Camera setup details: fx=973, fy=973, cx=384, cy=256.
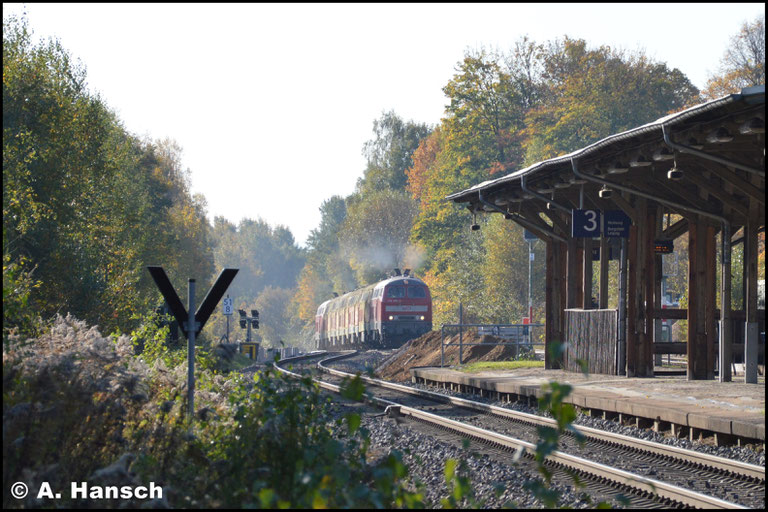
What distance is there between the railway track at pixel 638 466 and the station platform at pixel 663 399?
0.96m

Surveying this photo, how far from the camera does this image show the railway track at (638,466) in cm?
799

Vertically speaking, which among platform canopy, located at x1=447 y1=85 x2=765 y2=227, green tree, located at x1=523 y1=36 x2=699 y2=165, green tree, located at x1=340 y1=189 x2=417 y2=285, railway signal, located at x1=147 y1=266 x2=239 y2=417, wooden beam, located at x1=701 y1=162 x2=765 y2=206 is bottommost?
railway signal, located at x1=147 y1=266 x2=239 y2=417

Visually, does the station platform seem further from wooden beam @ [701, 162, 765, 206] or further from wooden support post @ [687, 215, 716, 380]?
wooden beam @ [701, 162, 765, 206]

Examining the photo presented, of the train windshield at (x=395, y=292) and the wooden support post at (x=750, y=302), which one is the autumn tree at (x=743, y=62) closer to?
the train windshield at (x=395, y=292)

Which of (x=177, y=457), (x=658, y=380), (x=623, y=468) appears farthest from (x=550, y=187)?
(x=177, y=457)

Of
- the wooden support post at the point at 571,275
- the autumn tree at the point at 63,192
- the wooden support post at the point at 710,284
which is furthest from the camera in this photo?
the autumn tree at the point at 63,192

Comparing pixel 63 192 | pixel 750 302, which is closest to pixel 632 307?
pixel 750 302

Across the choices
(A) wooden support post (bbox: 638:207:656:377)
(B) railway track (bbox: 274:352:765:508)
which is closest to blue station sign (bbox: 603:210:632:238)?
(A) wooden support post (bbox: 638:207:656:377)

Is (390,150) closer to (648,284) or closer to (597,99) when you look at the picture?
(597,99)

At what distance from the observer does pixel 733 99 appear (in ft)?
36.2

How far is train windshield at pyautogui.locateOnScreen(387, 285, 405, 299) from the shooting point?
43.7 m

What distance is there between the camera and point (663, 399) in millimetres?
13867

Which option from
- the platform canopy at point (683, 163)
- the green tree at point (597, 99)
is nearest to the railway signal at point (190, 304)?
the platform canopy at point (683, 163)

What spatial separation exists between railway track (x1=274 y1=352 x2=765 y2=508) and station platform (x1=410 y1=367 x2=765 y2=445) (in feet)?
3.15
